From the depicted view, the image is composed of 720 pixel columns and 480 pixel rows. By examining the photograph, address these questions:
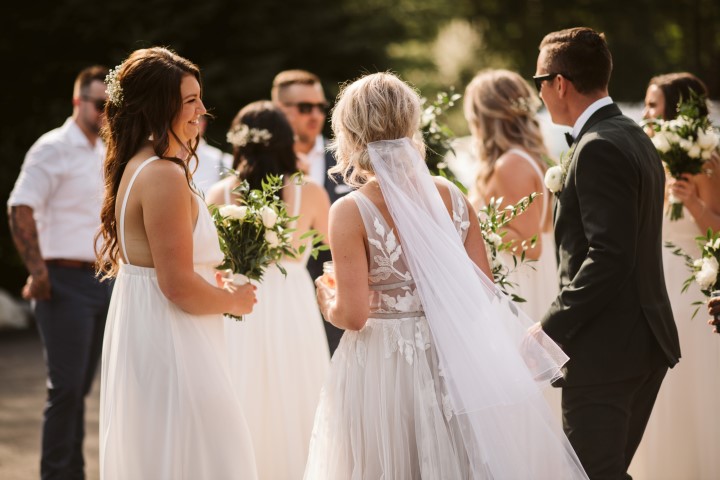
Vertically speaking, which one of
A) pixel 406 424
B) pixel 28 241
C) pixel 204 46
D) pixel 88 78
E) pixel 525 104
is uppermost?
pixel 204 46

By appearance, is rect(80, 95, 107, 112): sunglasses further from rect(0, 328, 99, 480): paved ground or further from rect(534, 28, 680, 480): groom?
rect(534, 28, 680, 480): groom

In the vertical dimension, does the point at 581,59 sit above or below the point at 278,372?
above

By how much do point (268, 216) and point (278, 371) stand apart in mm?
1454

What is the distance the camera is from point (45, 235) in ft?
19.5

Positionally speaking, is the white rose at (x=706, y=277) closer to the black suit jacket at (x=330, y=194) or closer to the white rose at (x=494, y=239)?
the white rose at (x=494, y=239)

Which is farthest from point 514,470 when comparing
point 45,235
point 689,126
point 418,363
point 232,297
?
point 45,235

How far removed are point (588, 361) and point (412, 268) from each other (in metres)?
0.85

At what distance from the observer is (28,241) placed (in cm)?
568

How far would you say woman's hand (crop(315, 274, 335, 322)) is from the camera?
3828mm

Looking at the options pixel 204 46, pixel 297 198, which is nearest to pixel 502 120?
pixel 297 198

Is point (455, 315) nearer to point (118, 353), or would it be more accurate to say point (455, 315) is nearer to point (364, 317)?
point (364, 317)

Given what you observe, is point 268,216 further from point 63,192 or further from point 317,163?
point 317,163

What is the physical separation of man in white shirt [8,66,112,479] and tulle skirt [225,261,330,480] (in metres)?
1.07

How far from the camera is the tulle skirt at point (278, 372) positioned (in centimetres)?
523
